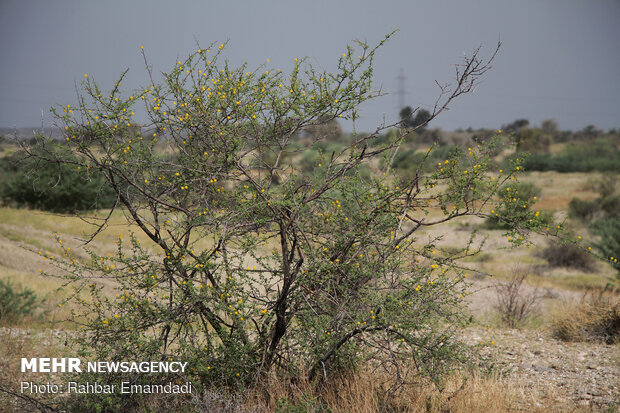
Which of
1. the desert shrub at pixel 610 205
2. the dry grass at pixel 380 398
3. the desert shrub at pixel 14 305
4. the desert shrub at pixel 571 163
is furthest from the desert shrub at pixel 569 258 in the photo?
the desert shrub at pixel 571 163

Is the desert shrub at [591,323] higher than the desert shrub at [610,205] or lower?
lower

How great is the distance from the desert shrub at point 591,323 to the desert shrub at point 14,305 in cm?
955

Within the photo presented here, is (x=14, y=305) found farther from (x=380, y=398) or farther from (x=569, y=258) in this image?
(x=569, y=258)

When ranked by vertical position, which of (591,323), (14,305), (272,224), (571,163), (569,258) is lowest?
(591,323)

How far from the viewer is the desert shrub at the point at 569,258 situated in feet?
68.0

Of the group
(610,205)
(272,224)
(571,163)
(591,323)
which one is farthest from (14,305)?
(571,163)

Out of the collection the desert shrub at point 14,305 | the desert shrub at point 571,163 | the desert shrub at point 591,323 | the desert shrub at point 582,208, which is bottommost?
the desert shrub at point 591,323

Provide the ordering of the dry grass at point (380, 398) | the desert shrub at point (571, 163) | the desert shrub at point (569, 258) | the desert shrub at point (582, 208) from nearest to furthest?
A: the dry grass at point (380, 398) → the desert shrub at point (569, 258) → the desert shrub at point (582, 208) → the desert shrub at point (571, 163)

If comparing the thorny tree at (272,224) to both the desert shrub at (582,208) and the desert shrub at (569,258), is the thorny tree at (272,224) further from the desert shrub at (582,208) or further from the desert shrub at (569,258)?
the desert shrub at (582,208)

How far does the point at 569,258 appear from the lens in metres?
21.1

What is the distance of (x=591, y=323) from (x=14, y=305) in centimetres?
1021

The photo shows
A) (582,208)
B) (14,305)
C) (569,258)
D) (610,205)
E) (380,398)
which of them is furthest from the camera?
(610,205)

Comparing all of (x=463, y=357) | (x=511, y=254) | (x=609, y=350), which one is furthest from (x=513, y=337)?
(x=511, y=254)

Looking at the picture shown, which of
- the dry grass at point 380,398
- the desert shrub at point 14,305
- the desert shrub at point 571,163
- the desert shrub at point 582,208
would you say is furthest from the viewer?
the desert shrub at point 571,163
